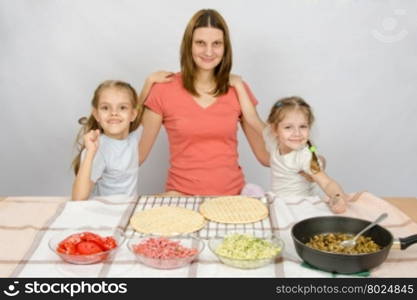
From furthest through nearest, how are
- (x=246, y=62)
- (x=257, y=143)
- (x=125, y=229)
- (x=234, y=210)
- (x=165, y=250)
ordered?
(x=246, y=62), (x=257, y=143), (x=234, y=210), (x=125, y=229), (x=165, y=250)

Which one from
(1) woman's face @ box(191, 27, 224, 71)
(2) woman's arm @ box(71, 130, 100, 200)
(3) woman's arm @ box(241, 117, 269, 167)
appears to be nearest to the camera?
(2) woman's arm @ box(71, 130, 100, 200)

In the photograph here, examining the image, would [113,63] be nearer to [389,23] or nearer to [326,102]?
[326,102]

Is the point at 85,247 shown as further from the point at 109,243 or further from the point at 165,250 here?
the point at 165,250

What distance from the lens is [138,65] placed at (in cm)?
299

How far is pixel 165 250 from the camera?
4.58ft

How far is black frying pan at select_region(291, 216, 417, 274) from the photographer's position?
1313mm

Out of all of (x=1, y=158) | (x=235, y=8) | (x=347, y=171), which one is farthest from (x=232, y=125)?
(x=1, y=158)

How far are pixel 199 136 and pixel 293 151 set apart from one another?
44 cm

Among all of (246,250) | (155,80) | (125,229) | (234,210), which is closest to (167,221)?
(125,229)

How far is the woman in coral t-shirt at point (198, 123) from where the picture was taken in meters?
2.43

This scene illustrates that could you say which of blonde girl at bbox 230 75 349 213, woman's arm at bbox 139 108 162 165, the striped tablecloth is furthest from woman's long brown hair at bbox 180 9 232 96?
the striped tablecloth

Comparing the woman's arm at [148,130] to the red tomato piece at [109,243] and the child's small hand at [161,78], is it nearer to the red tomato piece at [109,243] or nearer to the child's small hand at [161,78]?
the child's small hand at [161,78]

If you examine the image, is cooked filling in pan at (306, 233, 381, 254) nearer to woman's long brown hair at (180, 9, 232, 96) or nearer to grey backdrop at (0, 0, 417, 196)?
woman's long brown hair at (180, 9, 232, 96)

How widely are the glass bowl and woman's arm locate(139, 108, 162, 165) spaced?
108cm
